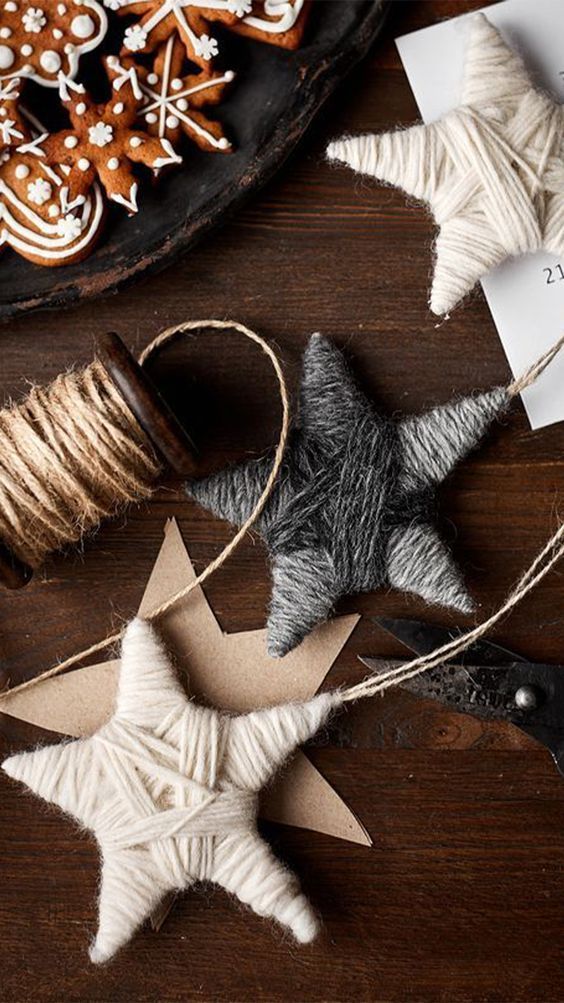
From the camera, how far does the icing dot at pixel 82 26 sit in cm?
90

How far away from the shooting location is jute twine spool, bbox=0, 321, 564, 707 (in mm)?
940

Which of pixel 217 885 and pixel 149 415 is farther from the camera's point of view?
pixel 217 885

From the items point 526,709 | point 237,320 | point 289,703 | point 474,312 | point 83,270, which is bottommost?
point 526,709

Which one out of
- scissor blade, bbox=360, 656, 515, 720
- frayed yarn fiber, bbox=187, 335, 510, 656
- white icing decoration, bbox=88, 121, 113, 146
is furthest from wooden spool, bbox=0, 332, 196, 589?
scissor blade, bbox=360, 656, 515, 720

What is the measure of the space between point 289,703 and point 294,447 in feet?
0.81

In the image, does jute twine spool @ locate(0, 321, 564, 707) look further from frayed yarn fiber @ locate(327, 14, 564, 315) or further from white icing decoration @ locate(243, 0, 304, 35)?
white icing decoration @ locate(243, 0, 304, 35)

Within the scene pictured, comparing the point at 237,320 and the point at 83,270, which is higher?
the point at 83,270

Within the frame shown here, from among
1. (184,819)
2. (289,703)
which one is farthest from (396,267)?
(184,819)

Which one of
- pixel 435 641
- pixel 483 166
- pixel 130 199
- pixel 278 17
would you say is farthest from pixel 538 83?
pixel 435 641

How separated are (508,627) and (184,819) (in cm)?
36

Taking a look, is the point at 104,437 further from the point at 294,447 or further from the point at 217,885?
the point at 217,885

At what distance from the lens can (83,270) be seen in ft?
3.08

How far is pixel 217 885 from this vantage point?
98cm

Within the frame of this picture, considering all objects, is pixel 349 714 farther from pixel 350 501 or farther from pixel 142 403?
pixel 142 403
